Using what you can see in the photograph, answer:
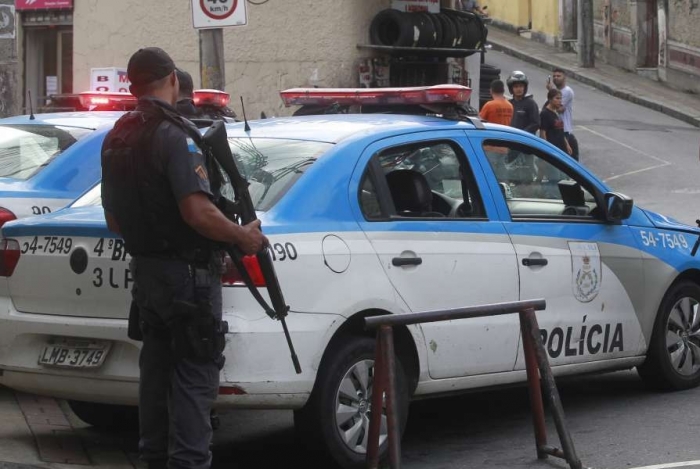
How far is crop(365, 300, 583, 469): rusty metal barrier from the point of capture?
5.58m

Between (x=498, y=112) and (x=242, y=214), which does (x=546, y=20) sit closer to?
(x=498, y=112)

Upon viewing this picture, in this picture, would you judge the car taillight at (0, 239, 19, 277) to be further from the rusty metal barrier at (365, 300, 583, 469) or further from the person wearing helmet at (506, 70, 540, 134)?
the person wearing helmet at (506, 70, 540, 134)

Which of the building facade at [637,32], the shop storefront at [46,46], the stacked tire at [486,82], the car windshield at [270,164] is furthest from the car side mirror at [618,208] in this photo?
the building facade at [637,32]

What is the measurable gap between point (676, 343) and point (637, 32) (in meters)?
27.6

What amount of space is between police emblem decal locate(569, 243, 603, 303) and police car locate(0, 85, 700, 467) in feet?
0.04

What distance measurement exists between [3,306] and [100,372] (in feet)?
2.33

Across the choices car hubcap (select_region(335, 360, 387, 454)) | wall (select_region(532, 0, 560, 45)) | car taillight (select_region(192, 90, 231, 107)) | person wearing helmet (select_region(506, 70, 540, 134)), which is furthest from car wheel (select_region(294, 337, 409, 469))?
wall (select_region(532, 0, 560, 45))

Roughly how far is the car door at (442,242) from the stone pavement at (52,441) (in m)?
1.62

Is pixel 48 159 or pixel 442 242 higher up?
pixel 48 159

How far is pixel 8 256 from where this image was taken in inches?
246

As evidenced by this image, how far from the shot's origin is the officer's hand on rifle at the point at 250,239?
491 cm

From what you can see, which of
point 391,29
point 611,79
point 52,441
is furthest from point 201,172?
point 611,79

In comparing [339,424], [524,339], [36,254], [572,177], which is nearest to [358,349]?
[339,424]

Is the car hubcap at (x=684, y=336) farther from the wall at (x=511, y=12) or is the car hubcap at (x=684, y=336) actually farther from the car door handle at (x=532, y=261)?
the wall at (x=511, y=12)
